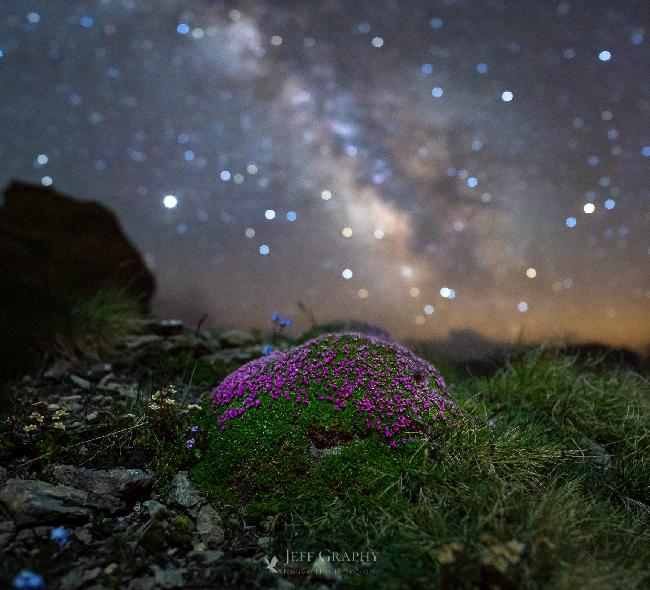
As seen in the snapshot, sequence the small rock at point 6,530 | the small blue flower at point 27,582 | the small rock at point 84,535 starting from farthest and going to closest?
the small rock at point 84,535
the small rock at point 6,530
the small blue flower at point 27,582

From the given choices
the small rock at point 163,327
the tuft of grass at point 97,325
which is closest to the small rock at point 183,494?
the tuft of grass at point 97,325

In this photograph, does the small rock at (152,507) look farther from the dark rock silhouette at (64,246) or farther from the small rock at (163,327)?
the dark rock silhouette at (64,246)

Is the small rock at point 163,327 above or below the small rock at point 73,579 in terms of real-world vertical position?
below

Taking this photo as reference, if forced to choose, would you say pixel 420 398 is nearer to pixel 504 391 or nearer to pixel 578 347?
pixel 504 391

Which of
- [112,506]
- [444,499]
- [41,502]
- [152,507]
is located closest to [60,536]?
[41,502]

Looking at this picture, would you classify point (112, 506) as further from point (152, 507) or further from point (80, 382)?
point (80, 382)

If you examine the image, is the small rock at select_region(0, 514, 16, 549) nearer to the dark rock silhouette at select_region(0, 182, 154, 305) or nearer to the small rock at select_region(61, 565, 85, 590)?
the small rock at select_region(61, 565, 85, 590)

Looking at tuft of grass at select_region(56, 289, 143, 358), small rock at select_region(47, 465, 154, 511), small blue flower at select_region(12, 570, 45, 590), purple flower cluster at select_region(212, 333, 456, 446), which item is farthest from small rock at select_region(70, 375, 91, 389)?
small blue flower at select_region(12, 570, 45, 590)
